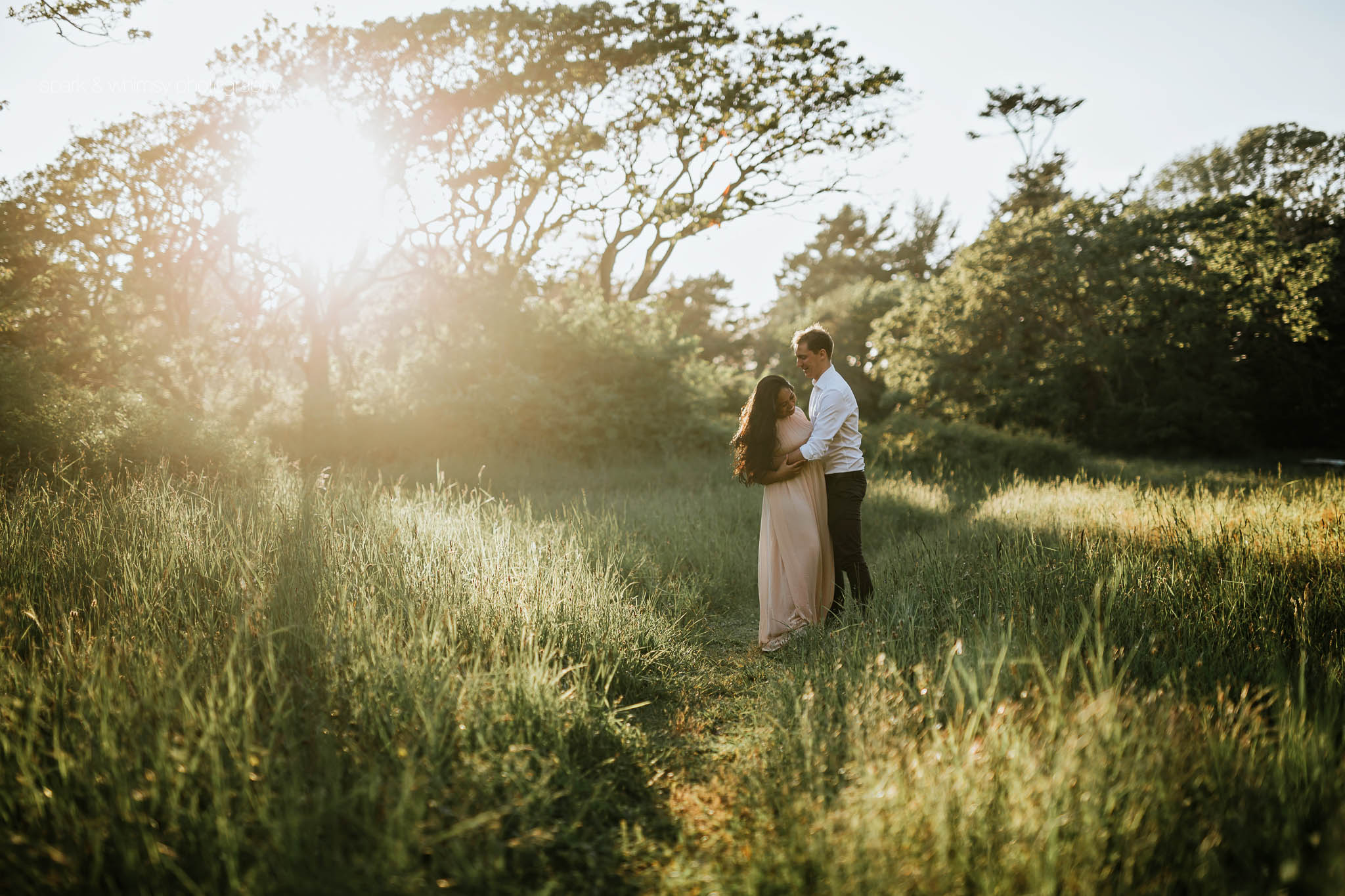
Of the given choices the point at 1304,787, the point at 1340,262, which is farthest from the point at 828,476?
the point at 1340,262

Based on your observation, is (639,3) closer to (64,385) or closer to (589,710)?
(64,385)

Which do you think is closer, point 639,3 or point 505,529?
point 505,529

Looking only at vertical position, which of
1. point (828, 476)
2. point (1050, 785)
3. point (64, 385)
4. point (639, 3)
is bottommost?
point (1050, 785)

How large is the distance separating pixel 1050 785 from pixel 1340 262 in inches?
1367

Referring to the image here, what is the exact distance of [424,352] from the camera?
16.4 metres

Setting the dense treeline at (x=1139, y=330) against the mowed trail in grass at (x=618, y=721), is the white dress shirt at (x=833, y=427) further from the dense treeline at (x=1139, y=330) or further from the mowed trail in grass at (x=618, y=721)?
the dense treeline at (x=1139, y=330)

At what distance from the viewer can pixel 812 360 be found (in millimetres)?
5258

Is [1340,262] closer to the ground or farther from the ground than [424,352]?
farther from the ground

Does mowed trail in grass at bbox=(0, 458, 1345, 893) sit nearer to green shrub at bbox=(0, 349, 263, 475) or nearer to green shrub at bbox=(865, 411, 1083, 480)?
green shrub at bbox=(0, 349, 263, 475)

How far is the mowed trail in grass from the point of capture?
218 cm

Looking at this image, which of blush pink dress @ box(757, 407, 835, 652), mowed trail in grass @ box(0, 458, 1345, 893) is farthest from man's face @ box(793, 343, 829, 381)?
mowed trail in grass @ box(0, 458, 1345, 893)

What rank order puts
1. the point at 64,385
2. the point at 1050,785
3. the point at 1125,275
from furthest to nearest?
the point at 1125,275 < the point at 64,385 < the point at 1050,785

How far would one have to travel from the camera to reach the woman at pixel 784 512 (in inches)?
206

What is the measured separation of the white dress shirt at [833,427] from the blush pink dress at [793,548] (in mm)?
148
